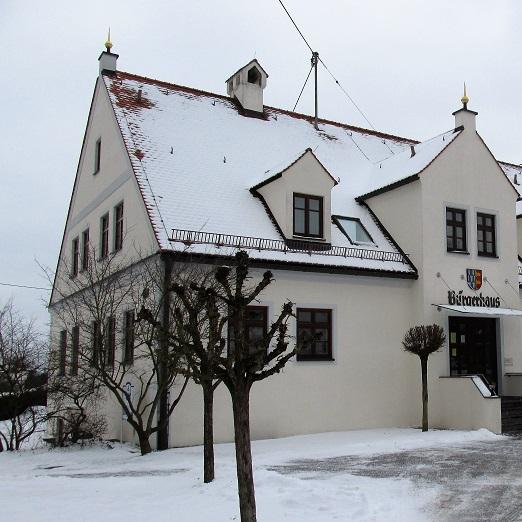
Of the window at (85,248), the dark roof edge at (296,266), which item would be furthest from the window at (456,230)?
the window at (85,248)

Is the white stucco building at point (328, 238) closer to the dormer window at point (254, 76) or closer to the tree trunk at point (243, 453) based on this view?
the dormer window at point (254, 76)

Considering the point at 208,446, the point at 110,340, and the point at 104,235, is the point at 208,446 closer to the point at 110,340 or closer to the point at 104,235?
the point at 110,340

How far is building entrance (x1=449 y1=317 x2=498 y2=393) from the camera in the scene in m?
19.3

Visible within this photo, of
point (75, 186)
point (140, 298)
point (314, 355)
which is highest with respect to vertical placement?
point (75, 186)

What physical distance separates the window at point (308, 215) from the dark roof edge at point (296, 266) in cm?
117

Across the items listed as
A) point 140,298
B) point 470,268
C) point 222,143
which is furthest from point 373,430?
point 222,143

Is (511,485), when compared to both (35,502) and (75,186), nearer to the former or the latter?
(35,502)

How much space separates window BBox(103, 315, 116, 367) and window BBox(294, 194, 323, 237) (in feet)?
17.4

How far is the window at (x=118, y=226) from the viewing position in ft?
61.7

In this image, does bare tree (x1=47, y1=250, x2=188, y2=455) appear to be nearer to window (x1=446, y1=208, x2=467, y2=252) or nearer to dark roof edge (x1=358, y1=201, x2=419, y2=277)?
dark roof edge (x1=358, y1=201, x2=419, y2=277)

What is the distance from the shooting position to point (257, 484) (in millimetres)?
9508

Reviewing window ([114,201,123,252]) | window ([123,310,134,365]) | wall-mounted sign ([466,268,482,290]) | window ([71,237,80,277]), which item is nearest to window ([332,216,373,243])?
wall-mounted sign ([466,268,482,290])

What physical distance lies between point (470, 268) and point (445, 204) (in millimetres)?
1987

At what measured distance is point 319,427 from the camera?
1694cm
